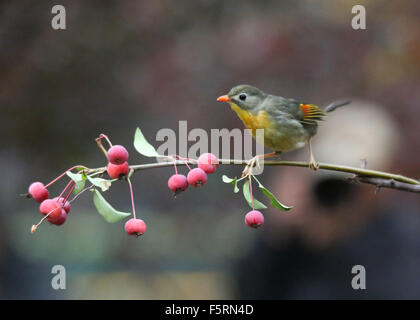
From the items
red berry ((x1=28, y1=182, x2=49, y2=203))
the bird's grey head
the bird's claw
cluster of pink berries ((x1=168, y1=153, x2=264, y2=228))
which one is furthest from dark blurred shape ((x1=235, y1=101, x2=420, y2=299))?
red berry ((x1=28, y1=182, x2=49, y2=203))

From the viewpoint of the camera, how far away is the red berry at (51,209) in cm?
167

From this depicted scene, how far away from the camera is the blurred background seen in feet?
13.2

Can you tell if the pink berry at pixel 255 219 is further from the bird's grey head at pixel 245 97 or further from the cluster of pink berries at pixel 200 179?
the bird's grey head at pixel 245 97

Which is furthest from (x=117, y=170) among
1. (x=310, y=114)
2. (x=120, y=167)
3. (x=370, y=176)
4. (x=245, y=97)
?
(x=310, y=114)

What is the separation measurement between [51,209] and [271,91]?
10.8ft

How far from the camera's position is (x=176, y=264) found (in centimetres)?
591

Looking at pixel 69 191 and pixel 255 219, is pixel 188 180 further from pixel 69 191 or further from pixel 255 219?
pixel 69 191

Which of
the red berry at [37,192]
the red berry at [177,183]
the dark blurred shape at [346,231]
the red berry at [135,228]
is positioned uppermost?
the red berry at [177,183]

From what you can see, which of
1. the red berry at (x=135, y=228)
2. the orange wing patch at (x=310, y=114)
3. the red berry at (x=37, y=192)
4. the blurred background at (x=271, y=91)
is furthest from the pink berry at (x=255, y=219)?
the blurred background at (x=271, y=91)

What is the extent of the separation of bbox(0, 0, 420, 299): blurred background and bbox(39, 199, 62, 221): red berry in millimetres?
2475

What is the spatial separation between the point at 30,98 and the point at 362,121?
266 cm

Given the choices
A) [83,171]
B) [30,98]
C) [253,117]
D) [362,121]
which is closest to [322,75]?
[362,121]

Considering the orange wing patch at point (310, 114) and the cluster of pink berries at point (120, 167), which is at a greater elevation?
the orange wing patch at point (310, 114)

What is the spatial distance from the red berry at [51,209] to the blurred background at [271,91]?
2.47 metres
